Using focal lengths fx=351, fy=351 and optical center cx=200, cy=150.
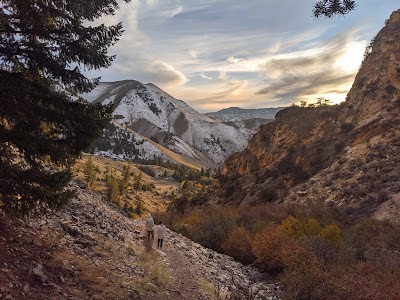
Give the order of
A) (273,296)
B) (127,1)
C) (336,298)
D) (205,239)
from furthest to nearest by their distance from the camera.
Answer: (205,239), (273,296), (336,298), (127,1)

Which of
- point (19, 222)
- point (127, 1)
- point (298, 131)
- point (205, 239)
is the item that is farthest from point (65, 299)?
point (298, 131)

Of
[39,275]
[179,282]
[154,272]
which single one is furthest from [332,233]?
[39,275]

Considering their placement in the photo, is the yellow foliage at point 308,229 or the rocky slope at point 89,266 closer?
the rocky slope at point 89,266

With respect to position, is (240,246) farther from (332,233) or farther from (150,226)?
(150,226)

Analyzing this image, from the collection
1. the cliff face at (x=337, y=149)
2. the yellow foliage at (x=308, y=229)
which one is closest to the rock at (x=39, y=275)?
the yellow foliage at (x=308, y=229)

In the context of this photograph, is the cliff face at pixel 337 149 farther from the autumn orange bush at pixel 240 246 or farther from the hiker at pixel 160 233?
the hiker at pixel 160 233

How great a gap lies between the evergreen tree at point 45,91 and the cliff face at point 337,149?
73.3ft

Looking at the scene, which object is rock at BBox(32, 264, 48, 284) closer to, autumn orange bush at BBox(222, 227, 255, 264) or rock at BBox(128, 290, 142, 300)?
rock at BBox(128, 290, 142, 300)

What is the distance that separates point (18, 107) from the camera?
7.96 m

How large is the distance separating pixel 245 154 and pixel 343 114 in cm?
1764

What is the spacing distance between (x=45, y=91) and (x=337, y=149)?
3769 centimetres

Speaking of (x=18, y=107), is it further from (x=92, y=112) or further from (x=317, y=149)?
(x=317, y=149)

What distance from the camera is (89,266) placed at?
34.0 feet

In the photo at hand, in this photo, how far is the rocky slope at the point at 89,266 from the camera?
8.41 metres
